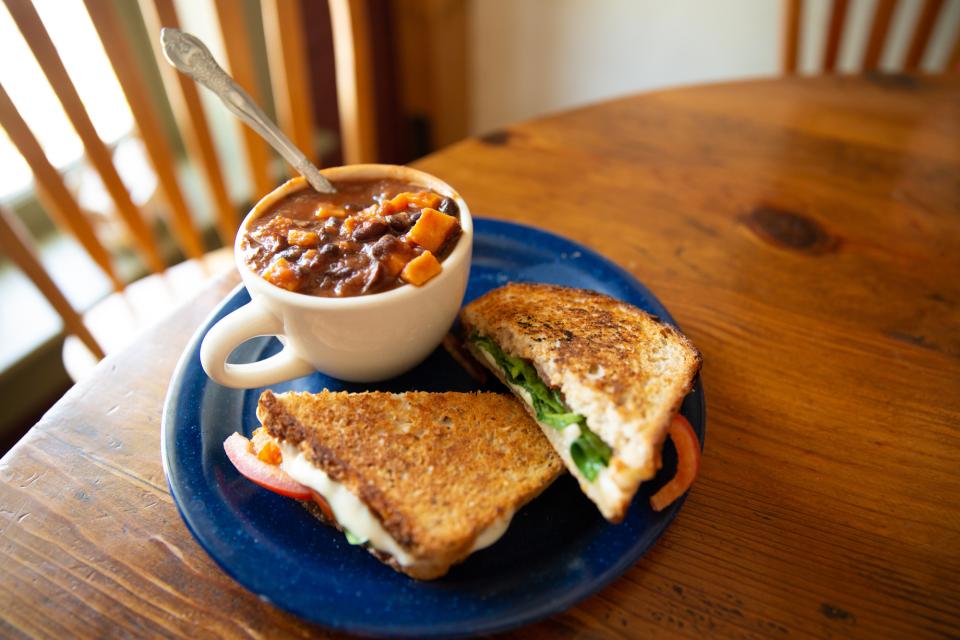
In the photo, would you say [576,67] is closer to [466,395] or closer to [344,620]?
[466,395]

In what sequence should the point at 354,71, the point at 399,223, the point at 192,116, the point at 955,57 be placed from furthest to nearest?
the point at 955,57 → the point at 354,71 → the point at 192,116 → the point at 399,223

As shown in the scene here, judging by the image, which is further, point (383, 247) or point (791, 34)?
point (791, 34)

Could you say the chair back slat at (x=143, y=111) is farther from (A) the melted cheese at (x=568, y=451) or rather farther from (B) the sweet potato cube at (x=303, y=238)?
(A) the melted cheese at (x=568, y=451)

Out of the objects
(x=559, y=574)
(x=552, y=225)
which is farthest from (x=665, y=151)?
(x=559, y=574)

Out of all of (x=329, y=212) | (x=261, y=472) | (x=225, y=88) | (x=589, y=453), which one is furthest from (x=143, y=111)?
(x=589, y=453)

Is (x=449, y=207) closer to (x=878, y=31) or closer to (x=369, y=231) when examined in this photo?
(x=369, y=231)
